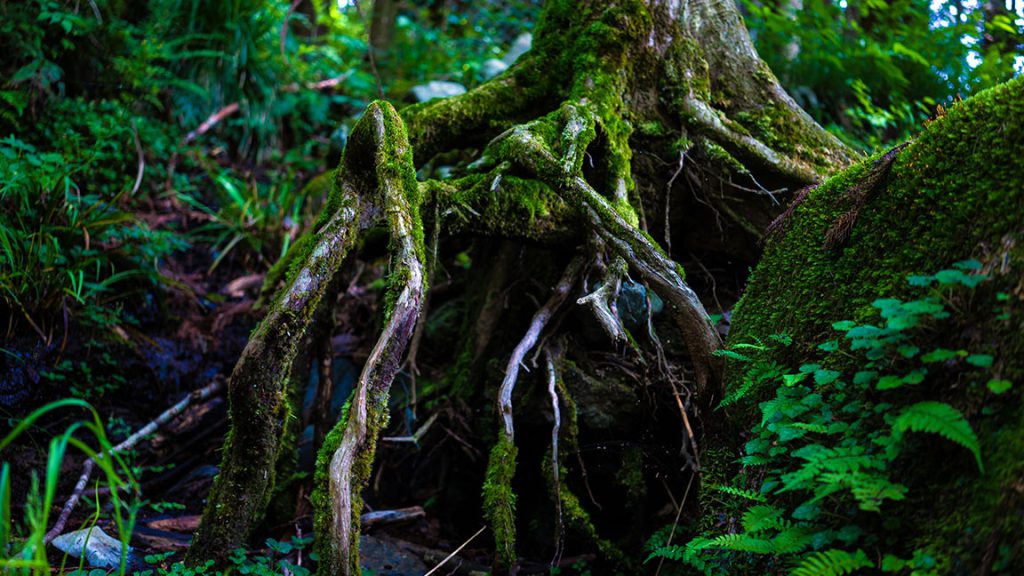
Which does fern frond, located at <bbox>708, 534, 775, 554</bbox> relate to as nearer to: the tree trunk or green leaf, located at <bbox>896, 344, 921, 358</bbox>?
green leaf, located at <bbox>896, 344, 921, 358</bbox>

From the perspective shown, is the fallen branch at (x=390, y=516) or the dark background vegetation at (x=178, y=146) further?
the dark background vegetation at (x=178, y=146)

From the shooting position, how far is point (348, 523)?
2.19 m

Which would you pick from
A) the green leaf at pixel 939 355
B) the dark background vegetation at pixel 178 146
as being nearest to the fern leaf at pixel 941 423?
the green leaf at pixel 939 355

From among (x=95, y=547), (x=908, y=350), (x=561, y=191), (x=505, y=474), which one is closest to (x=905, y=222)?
(x=908, y=350)

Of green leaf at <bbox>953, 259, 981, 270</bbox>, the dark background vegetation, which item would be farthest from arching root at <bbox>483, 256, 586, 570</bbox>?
green leaf at <bbox>953, 259, 981, 270</bbox>

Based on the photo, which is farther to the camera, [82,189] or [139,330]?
[82,189]

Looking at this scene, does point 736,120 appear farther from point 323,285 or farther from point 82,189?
point 82,189

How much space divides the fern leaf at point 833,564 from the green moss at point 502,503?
142cm

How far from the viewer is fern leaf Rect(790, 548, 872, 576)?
5.41 feet

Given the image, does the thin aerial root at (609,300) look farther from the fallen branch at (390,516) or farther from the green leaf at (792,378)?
the fallen branch at (390,516)

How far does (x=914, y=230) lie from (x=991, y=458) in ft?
2.86

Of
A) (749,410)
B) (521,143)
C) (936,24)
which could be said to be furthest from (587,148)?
(936,24)

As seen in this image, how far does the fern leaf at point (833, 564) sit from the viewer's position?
5.41 feet

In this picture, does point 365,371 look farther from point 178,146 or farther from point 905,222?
point 178,146
